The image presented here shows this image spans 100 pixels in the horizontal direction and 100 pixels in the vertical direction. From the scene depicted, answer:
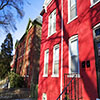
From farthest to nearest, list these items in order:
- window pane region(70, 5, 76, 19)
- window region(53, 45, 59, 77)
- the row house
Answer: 1. window region(53, 45, 59, 77)
2. window pane region(70, 5, 76, 19)
3. the row house

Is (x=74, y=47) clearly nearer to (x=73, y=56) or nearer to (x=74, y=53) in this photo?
(x=74, y=53)

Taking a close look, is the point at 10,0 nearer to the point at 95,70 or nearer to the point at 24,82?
the point at 24,82

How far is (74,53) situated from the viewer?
545 centimetres

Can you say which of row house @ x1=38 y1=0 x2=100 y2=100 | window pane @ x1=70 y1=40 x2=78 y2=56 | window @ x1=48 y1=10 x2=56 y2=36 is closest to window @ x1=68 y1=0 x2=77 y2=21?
row house @ x1=38 y1=0 x2=100 y2=100

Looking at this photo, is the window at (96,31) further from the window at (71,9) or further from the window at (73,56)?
the window at (71,9)

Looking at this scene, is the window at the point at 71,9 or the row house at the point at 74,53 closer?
the row house at the point at 74,53

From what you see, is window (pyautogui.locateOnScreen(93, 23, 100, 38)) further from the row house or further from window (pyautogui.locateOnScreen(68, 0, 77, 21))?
window (pyautogui.locateOnScreen(68, 0, 77, 21))

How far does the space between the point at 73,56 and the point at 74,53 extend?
19cm

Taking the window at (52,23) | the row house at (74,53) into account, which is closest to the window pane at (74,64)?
the row house at (74,53)

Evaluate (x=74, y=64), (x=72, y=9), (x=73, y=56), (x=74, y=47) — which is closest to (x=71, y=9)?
(x=72, y=9)

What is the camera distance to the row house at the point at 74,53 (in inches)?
163

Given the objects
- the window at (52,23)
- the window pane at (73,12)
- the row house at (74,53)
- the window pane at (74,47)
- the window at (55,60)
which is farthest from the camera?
the window at (52,23)

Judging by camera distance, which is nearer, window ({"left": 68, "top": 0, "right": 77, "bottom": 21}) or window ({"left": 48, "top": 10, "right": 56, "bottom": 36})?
window ({"left": 68, "top": 0, "right": 77, "bottom": 21})

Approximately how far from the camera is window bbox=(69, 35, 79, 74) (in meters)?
5.19
